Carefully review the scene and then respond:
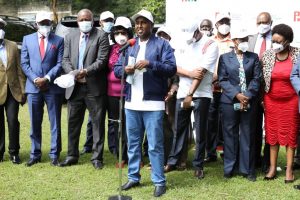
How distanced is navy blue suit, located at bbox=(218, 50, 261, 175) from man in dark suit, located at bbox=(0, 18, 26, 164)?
116 inches

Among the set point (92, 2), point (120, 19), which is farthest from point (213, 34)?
point (92, 2)

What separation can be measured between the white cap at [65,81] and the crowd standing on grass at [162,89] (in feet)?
0.05

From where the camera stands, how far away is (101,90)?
283 inches

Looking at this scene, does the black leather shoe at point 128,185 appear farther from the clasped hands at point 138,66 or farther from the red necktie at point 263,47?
the red necktie at point 263,47

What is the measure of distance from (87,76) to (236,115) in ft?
6.87

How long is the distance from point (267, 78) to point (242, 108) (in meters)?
0.49

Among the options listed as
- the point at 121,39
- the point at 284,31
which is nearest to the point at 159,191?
the point at 121,39

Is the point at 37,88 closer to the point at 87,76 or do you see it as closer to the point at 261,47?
the point at 87,76

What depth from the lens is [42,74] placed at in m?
7.22

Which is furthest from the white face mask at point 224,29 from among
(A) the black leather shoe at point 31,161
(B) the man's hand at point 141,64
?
(A) the black leather shoe at point 31,161

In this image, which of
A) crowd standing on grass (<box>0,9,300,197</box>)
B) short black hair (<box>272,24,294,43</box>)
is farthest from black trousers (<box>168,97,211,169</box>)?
short black hair (<box>272,24,294,43</box>)

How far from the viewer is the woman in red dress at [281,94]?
633 cm

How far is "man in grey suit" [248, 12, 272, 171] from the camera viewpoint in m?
7.00

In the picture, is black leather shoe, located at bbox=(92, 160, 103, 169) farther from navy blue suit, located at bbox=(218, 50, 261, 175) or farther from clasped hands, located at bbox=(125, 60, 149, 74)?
clasped hands, located at bbox=(125, 60, 149, 74)
